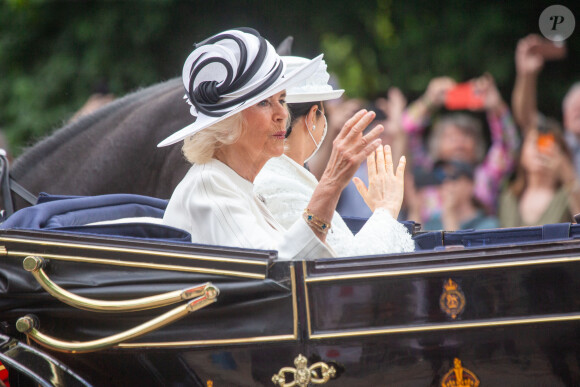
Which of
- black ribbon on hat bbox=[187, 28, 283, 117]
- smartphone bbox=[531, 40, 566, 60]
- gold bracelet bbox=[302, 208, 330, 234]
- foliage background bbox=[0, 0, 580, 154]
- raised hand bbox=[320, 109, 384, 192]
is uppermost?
foliage background bbox=[0, 0, 580, 154]

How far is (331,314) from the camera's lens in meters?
1.95

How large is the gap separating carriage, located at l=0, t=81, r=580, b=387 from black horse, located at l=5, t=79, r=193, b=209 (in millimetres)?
1258

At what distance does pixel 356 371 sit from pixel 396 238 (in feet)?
2.13

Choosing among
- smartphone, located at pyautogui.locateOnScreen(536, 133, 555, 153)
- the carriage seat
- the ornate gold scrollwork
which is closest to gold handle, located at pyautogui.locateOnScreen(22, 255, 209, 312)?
the carriage seat

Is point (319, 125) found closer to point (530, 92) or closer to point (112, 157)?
point (112, 157)

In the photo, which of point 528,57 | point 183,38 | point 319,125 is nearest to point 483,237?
point 319,125

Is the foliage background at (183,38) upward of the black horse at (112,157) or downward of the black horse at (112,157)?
upward

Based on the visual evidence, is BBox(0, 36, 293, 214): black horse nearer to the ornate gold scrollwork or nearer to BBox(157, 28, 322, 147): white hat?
BBox(157, 28, 322, 147): white hat

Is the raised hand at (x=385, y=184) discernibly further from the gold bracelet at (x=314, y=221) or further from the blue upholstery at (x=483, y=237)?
the gold bracelet at (x=314, y=221)

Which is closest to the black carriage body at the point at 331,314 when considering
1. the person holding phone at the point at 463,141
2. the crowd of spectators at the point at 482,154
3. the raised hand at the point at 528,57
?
the crowd of spectators at the point at 482,154

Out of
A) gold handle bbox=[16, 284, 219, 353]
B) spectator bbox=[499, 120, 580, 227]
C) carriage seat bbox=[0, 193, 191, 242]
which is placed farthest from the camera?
spectator bbox=[499, 120, 580, 227]

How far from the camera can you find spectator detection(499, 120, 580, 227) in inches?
191

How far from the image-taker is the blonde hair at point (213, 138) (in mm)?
2346

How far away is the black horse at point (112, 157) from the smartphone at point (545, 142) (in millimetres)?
2465
